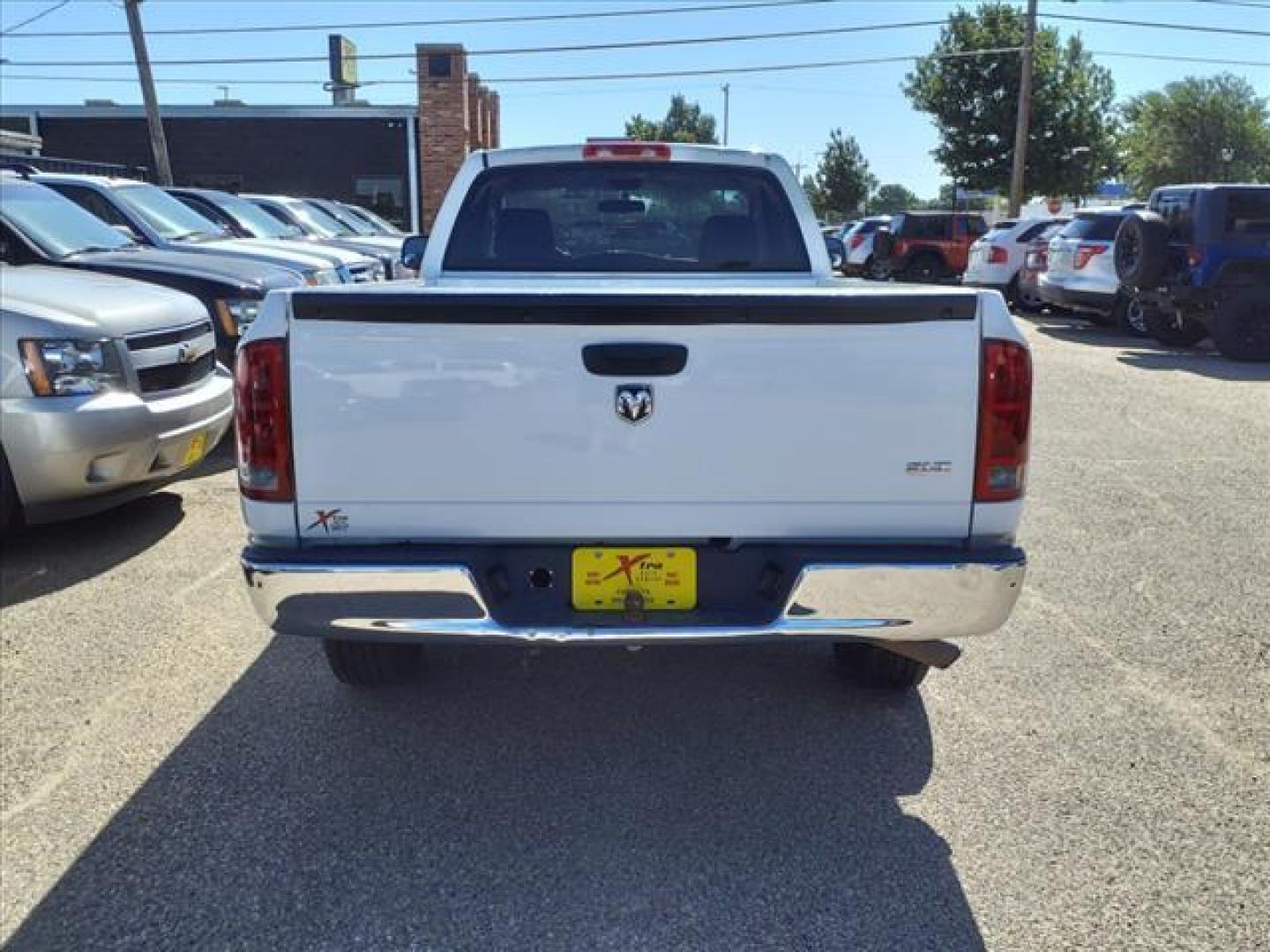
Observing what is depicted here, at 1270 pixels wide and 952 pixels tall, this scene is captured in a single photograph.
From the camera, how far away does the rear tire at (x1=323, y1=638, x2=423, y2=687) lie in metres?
3.63

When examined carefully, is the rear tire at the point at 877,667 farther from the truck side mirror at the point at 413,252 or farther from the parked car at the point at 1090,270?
the parked car at the point at 1090,270

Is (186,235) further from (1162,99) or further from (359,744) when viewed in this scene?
(1162,99)

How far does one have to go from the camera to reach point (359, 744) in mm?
3463

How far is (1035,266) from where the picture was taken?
17125 millimetres

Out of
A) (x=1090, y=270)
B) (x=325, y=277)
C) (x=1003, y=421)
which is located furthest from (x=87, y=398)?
(x=1090, y=270)

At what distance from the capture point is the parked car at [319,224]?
14.5m

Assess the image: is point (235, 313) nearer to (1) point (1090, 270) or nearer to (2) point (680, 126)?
(1) point (1090, 270)

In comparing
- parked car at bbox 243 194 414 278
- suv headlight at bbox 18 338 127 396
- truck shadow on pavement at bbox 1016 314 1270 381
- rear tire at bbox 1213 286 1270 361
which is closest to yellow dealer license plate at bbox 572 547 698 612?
suv headlight at bbox 18 338 127 396

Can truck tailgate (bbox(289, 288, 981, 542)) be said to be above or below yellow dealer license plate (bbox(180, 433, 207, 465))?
above

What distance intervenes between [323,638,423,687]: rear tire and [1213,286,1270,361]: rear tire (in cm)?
1146

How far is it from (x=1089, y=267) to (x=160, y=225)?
38.4ft

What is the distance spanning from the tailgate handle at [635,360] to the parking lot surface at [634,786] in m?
1.27

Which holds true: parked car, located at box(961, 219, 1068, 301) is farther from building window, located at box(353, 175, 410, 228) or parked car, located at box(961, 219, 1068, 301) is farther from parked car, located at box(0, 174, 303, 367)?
building window, located at box(353, 175, 410, 228)

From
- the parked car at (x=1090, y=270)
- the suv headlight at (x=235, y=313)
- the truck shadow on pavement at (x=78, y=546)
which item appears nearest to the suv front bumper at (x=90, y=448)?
the truck shadow on pavement at (x=78, y=546)
